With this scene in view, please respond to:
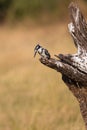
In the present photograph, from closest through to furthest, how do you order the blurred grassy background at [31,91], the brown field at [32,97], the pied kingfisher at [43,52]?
1. the pied kingfisher at [43,52]
2. the brown field at [32,97]
3. the blurred grassy background at [31,91]

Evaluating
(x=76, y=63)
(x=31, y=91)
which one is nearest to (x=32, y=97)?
(x=31, y=91)

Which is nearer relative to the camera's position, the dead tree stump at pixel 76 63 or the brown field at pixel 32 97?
the dead tree stump at pixel 76 63

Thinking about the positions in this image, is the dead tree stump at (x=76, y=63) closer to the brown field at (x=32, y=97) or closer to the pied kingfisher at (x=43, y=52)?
the pied kingfisher at (x=43, y=52)

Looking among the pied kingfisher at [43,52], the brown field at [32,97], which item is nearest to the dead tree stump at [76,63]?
the pied kingfisher at [43,52]

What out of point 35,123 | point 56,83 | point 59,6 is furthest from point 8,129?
point 59,6

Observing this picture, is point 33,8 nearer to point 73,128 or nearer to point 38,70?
point 38,70

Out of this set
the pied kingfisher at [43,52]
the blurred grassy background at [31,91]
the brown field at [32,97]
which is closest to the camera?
the pied kingfisher at [43,52]
